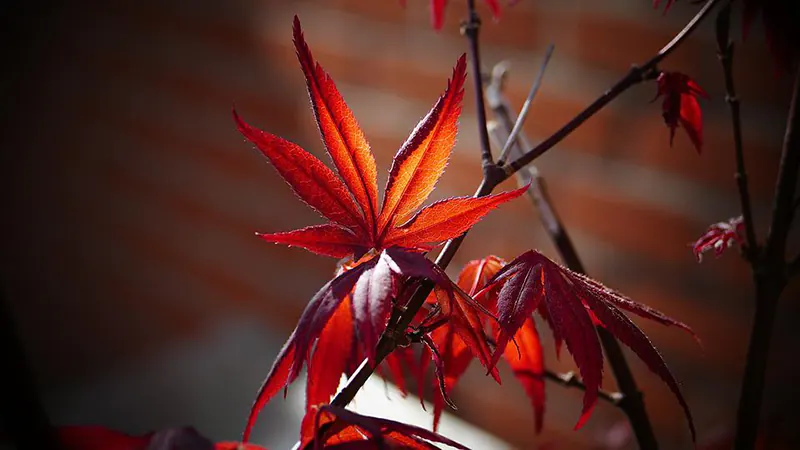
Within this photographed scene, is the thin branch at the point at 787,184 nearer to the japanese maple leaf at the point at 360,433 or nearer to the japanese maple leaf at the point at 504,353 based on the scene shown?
the japanese maple leaf at the point at 504,353

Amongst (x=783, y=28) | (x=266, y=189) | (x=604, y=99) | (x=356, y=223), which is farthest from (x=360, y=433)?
(x=266, y=189)

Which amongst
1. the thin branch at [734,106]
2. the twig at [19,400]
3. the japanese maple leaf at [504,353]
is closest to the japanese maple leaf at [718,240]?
the thin branch at [734,106]

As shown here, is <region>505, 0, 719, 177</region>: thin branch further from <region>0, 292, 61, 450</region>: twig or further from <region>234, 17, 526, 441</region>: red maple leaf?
<region>0, 292, 61, 450</region>: twig

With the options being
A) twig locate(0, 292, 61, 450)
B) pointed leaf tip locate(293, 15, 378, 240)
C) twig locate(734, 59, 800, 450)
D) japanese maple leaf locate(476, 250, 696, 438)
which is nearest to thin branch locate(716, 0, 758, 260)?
twig locate(734, 59, 800, 450)

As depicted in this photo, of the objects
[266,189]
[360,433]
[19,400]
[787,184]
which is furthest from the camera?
[266,189]

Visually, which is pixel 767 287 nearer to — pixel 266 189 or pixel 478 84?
pixel 478 84

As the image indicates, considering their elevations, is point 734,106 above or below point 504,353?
above
